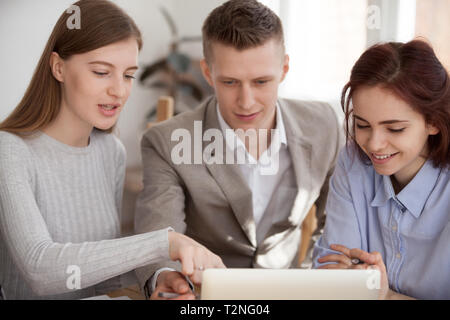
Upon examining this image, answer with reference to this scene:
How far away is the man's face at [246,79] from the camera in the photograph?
138cm

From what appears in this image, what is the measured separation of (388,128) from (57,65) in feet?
2.73

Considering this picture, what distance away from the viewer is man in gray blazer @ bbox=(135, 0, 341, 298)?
4.61ft

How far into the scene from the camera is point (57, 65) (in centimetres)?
121

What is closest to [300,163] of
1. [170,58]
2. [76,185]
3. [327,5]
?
[76,185]

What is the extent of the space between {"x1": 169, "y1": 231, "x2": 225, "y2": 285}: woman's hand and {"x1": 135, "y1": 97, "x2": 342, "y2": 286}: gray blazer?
414mm

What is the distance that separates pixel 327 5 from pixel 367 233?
6.28ft

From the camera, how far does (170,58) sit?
139 inches

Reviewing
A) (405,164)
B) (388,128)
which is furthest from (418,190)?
(388,128)

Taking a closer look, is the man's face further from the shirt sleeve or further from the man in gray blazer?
the shirt sleeve

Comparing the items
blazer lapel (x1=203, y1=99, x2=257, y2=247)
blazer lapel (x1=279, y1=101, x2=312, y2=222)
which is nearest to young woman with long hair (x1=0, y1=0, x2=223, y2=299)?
blazer lapel (x1=203, y1=99, x2=257, y2=247)
